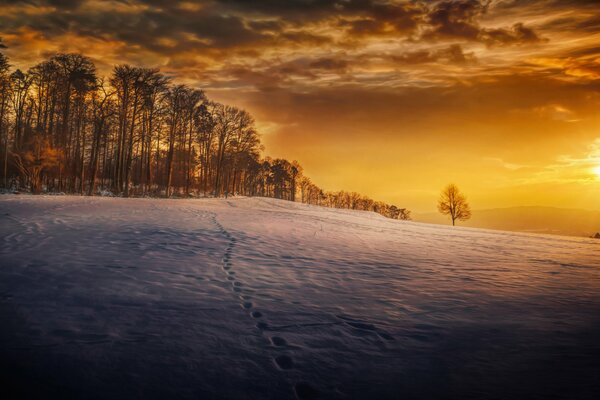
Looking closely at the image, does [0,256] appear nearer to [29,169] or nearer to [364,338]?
[364,338]

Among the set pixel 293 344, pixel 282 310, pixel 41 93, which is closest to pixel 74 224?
pixel 282 310

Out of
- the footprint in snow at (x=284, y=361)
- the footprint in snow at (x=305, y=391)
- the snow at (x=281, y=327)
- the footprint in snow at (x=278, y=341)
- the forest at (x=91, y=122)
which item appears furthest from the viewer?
the forest at (x=91, y=122)

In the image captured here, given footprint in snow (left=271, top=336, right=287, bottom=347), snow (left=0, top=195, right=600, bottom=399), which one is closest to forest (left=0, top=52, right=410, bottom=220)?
snow (left=0, top=195, right=600, bottom=399)

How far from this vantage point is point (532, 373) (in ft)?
10.1

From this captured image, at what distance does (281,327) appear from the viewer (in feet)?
13.1

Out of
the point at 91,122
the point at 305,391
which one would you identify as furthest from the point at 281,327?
the point at 91,122

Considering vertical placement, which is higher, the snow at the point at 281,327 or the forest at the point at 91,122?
the forest at the point at 91,122

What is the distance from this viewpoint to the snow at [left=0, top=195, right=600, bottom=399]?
2817 mm

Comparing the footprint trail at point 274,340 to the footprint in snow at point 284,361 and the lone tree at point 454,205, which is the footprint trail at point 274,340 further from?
the lone tree at point 454,205

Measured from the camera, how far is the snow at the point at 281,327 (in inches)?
111

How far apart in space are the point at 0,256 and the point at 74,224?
5.12 m

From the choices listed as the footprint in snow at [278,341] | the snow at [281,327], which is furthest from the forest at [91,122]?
the footprint in snow at [278,341]

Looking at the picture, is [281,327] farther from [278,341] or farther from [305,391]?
[305,391]

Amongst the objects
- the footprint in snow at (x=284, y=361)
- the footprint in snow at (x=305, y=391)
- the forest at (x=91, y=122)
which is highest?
the forest at (x=91, y=122)
